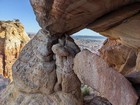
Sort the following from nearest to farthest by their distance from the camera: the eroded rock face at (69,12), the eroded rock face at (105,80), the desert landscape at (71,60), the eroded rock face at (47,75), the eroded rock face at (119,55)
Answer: the eroded rock face at (105,80) → the desert landscape at (71,60) → the eroded rock face at (69,12) → the eroded rock face at (47,75) → the eroded rock face at (119,55)

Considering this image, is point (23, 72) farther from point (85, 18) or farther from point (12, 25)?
point (12, 25)

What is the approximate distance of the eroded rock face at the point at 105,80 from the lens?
532 centimetres

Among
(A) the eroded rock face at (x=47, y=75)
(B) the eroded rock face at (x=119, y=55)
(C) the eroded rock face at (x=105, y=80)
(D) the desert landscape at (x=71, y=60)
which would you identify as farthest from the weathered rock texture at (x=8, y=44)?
(C) the eroded rock face at (x=105, y=80)

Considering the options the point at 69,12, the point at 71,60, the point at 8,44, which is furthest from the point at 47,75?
the point at 8,44

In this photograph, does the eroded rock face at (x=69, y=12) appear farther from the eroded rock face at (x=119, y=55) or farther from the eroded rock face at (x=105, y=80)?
the eroded rock face at (x=119, y=55)

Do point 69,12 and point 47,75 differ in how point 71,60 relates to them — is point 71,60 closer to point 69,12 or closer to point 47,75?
point 47,75

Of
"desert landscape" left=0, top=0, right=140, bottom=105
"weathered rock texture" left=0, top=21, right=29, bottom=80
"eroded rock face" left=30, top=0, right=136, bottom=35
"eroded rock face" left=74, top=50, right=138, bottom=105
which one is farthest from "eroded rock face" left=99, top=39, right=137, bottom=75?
"weathered rock texture" left=0, top=21, right=29, bottom=80

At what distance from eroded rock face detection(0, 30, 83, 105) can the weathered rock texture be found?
21786 millimetres

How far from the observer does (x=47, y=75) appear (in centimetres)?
775

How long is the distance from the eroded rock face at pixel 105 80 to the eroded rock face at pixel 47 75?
0.88 metres

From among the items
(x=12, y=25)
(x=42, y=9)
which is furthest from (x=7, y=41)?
(x=42, y=9)

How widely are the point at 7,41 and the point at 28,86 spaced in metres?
22.7

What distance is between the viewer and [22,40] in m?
31.6

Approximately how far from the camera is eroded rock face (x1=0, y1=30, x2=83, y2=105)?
7547 mm
